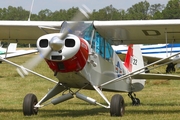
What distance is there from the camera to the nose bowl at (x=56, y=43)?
835 centimetres

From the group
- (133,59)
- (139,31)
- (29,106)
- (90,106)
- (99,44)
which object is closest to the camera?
(29,106)

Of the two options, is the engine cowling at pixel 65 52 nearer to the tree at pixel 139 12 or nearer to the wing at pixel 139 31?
the wing at pixel 139 31

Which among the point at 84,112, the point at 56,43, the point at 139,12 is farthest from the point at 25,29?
the point at 139,12

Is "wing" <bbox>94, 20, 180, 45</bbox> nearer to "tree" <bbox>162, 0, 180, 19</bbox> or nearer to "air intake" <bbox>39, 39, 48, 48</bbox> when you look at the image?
"air intake" <bbox>39, 39, 48, 48</bbox>

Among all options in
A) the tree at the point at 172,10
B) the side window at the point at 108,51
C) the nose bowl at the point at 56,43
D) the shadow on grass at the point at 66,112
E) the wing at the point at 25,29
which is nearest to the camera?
the nose bowl at the point at 56,43

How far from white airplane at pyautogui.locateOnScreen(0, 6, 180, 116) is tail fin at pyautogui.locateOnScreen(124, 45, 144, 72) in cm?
35

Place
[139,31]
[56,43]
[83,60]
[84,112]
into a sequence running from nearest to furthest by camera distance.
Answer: [56,43] < [83,60] < [84,112] < [139,31]

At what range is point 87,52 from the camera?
359 inches

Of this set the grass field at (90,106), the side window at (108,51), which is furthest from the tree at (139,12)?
the side window at (108,51)

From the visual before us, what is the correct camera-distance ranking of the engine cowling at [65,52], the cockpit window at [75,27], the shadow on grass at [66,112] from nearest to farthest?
the engine cowling at [65,52] → the cockpit window at [75,27] → the shadow on grass at [66,112]

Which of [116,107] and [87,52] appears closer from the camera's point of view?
[87,52]

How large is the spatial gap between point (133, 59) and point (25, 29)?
Result: 324cm

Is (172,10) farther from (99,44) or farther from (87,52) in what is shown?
(87,52)

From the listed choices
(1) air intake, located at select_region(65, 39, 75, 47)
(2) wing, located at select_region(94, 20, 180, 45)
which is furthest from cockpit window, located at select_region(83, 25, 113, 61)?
(1) air intake, located at select_region(65, 39, 75, 47)
